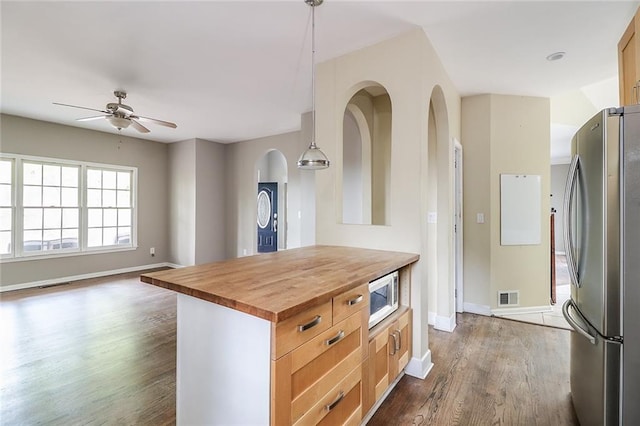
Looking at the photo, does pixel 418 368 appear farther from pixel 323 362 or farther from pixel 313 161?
pixel 313 161

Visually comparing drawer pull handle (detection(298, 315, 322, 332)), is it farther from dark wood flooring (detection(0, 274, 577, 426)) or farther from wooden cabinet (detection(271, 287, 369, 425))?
dark wood flooring (detection(0, 274, 577, 426))

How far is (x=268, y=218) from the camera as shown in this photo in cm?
832

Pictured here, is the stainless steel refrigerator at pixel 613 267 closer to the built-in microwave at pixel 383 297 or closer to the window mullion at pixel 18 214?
the built-in microwave at pixel 383 297

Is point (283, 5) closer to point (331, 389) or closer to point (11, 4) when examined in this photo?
point (11, 4)

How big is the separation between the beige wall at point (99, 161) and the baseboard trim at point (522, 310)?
6417mm

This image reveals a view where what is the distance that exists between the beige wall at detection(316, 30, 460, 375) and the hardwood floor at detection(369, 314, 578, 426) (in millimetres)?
272

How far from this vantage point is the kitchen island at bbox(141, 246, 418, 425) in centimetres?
108

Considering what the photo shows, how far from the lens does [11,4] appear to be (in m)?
2.09

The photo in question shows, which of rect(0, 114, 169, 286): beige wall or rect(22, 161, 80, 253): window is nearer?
rect(0, 114, 169, 286): beige wall

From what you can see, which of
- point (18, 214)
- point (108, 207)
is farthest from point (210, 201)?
point (18, 214)

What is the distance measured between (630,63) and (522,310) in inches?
107

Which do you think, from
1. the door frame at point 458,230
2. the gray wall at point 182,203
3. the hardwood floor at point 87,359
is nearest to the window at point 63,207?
the gray wall at point 182,203

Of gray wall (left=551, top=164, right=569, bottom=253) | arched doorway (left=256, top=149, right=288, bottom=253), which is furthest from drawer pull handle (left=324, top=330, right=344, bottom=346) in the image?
gray wall (left=551, top=164, right=569, bottom=253)

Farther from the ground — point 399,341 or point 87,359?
point 399,341
